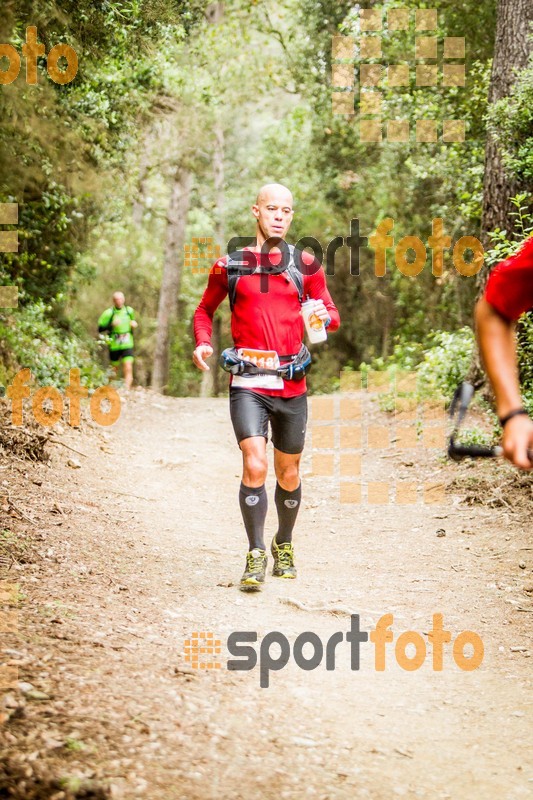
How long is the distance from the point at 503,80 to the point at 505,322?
951 cm

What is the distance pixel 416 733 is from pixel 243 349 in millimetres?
2797

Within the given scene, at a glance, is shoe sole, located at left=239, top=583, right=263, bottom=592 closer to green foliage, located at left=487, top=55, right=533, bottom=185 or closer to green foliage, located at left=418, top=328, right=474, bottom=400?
green foliage, located at left=487, top=55, right=533, bottom=185

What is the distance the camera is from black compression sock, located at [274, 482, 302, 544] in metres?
6.04

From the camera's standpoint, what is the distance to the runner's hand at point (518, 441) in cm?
229

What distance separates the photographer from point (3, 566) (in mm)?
5238

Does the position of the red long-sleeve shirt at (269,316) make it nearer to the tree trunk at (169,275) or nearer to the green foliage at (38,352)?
the green foliage at (38,352)

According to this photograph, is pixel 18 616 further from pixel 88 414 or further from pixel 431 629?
pixel 88 414

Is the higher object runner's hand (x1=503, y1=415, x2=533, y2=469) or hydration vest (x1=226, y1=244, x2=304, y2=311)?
hydration vest (x1=226, y1=244, x2=304, y2=311)

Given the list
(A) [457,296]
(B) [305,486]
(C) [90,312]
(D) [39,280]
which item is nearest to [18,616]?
(B) [305,486]

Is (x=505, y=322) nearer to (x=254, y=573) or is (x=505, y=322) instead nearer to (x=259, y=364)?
(x=259, y=364)

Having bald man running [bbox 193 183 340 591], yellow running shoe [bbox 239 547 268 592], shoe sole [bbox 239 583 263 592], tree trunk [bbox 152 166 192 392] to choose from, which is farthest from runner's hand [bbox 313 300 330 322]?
tree trunk [bbox 152 166 192 392]

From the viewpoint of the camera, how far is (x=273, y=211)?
5.63 meters

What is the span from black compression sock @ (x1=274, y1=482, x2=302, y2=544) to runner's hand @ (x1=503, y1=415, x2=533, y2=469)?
12.3 ft

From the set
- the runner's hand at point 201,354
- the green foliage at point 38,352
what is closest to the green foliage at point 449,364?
the green foliage at point 38,352
